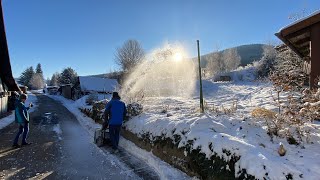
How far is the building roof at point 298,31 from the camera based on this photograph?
771cm

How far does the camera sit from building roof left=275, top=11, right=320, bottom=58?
7711 millimetres

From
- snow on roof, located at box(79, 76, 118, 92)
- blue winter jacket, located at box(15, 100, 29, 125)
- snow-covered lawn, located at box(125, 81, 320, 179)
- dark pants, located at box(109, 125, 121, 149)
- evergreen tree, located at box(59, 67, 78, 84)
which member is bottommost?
dark pants, located at box(109, 125, 121, 149)

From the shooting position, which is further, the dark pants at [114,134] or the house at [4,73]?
the house at [4,73]

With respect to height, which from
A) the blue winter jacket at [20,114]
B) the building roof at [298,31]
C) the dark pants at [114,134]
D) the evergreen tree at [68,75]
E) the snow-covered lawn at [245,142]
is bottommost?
the dark pants at [114,134]

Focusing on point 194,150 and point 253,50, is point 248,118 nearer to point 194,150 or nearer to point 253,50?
point 194,150

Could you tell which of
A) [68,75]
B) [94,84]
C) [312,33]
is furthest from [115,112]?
[68,75]

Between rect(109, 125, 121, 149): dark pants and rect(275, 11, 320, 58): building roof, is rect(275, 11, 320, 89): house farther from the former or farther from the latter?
rect(109, 125, 121, 149): dark pants

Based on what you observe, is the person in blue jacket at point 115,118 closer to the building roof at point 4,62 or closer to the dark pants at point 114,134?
the dark pants at point 114,134

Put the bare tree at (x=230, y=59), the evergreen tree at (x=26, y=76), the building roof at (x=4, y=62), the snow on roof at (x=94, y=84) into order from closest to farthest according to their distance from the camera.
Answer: the building roof at (x=4, y=62) < the snow on roof at (x=94, y=84) < the bare tree at (x=230, y=59) < the evergreen tree at (x=26, y=76)

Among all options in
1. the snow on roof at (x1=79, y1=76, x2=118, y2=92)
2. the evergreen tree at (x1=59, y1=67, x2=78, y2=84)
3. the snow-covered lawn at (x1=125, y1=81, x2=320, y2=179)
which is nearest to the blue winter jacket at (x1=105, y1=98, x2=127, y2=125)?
the snow-covered lawn at (x1=125, y1=81, x2=320, y2=179)

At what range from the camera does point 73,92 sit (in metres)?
53.0

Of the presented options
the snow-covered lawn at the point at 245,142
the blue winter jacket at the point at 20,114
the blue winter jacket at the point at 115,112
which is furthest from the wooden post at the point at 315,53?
the blue winter jacket at the point at 20,114

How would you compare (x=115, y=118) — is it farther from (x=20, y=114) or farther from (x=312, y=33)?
(x=312, y=33)

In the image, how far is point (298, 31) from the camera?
865cm
